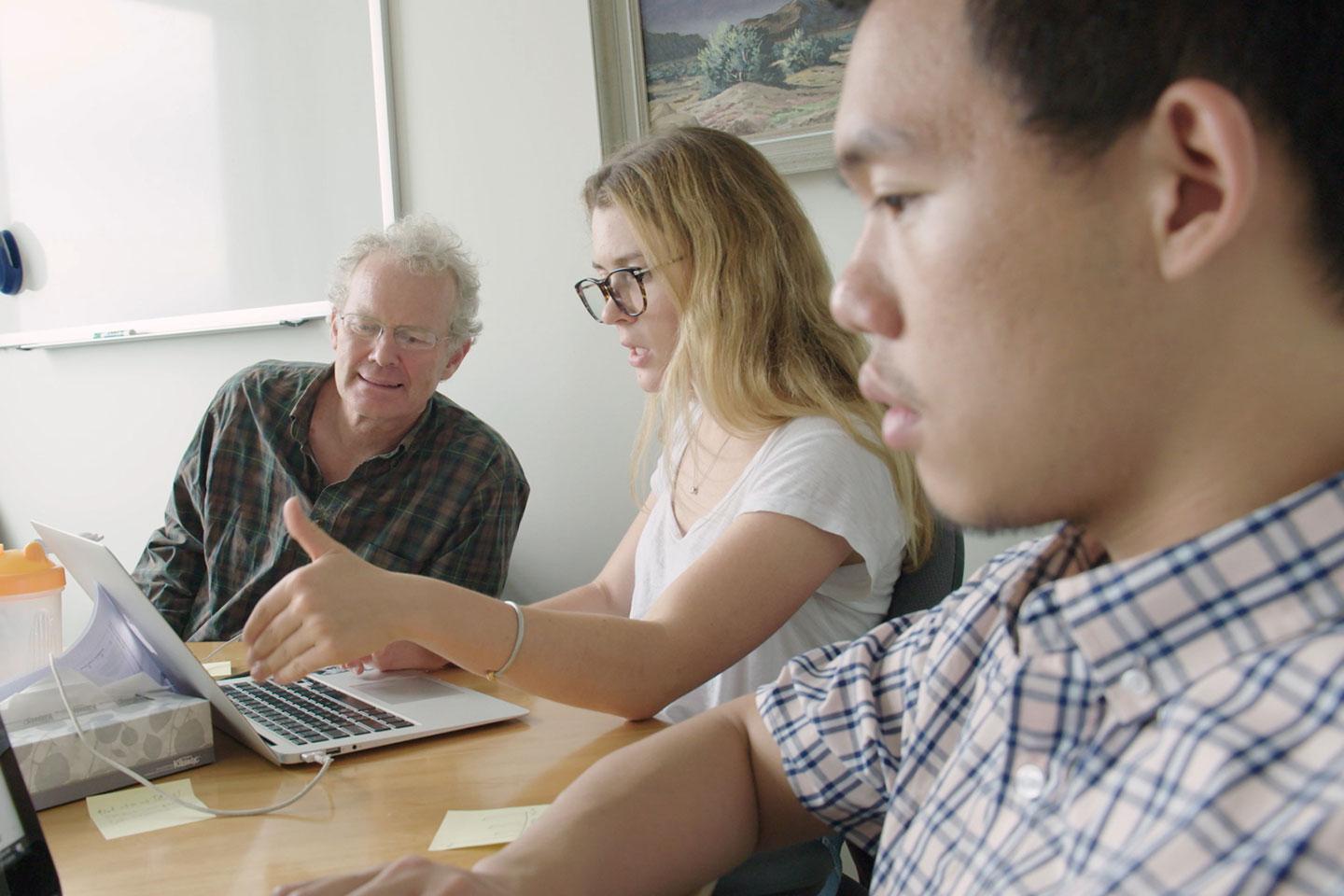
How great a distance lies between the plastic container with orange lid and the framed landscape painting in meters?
1.21

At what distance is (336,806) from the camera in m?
0.91

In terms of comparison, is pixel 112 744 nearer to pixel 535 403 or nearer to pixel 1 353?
pixel 535 403

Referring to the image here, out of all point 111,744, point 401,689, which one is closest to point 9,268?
point 401,689

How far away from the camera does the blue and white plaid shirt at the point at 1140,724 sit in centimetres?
45

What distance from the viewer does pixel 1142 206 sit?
0.52m

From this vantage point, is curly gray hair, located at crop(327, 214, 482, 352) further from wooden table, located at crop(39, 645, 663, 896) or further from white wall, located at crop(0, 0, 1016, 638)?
wooden table, located at crop(39, 645, 663, 896)

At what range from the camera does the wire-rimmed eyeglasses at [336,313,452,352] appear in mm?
2037

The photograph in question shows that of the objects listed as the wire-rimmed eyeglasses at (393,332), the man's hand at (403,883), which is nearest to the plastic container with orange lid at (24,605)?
the man's hand at (403,883)

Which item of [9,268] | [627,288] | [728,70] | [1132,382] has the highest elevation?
[728,70]

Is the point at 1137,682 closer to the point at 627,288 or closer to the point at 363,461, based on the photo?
the point at 627,288

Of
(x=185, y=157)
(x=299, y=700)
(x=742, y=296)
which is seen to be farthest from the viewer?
(x=185, y=157)

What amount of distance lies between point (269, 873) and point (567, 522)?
4.74 ft

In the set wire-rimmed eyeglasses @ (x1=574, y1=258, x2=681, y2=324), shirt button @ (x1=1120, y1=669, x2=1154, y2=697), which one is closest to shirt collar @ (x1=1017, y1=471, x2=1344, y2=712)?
shirt button @ (x1=1120, y1=669, x2=1154, y2=697)

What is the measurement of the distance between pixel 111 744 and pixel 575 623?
0.43 meters
